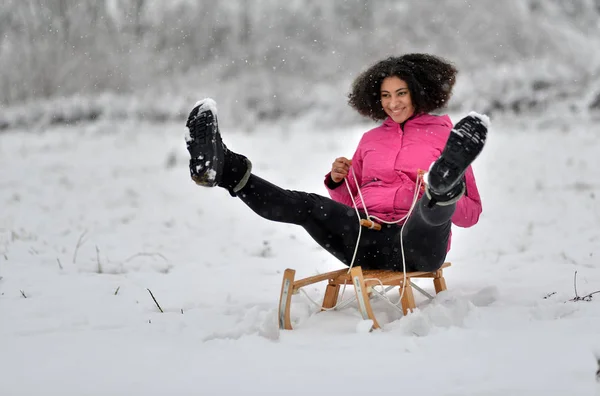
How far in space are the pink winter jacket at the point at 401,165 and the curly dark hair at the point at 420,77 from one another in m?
0.10

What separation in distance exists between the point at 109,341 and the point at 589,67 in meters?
13.5

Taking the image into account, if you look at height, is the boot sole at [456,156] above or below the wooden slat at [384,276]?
above

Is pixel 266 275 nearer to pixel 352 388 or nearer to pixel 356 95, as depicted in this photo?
pixel 356 95

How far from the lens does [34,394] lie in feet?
5.58

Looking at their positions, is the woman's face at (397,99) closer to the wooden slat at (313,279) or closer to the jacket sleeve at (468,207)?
the jacket sleeve at (468,207)

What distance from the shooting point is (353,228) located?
2598 mm

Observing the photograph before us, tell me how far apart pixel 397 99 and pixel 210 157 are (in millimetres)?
1006

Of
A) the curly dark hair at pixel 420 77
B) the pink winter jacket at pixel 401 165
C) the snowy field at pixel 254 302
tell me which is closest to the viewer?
the snowy field at pixel 254 302

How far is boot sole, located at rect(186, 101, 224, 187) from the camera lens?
2.29m

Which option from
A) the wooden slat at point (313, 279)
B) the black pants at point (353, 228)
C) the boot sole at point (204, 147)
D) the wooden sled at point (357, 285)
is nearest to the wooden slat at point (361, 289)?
the wooden sled at point (357, 285)

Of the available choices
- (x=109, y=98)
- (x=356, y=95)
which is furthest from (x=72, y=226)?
(x=109, y=98)

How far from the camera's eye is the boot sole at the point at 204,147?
2.29 m

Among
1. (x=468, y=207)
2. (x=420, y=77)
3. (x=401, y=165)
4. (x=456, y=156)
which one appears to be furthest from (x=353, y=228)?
(x=420, y=77)

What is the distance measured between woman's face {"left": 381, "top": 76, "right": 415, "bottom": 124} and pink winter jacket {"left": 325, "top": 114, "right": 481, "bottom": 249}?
4 cm
